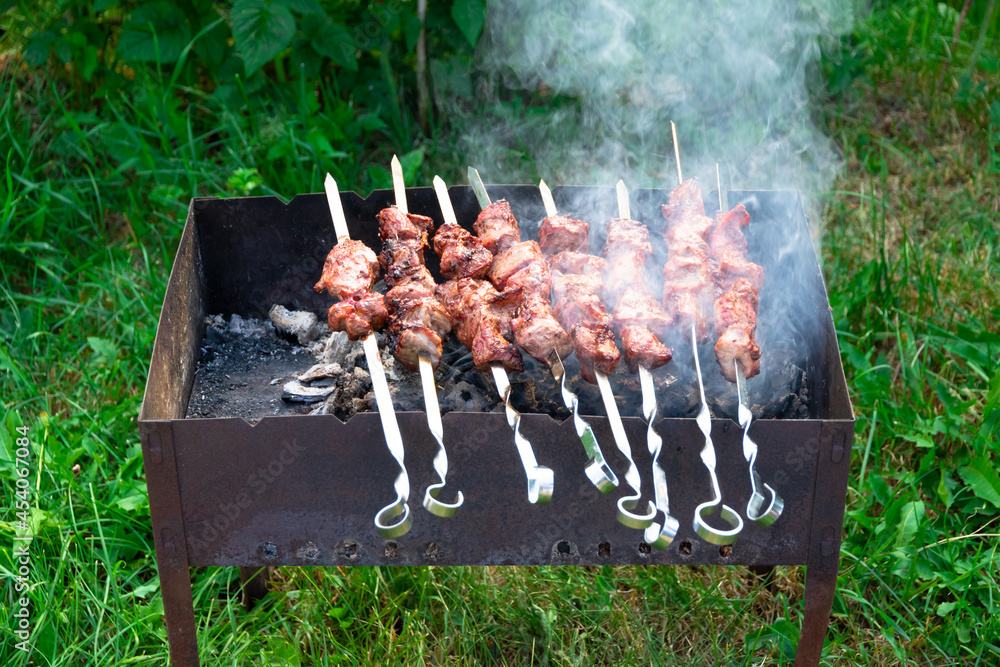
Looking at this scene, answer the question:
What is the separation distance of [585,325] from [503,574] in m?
1.10

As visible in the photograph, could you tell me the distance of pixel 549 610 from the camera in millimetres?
2840

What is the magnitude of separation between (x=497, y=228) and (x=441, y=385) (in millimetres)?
587

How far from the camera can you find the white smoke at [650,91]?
4.34 meters

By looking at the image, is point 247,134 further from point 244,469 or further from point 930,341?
point 930,341

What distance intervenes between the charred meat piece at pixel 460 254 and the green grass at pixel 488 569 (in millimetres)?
1056

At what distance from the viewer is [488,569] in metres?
3.00

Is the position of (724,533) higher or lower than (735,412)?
higher

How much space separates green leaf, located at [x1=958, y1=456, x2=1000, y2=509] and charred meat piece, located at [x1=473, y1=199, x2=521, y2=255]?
1.85m

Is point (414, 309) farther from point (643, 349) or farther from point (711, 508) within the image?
point (711, 508)

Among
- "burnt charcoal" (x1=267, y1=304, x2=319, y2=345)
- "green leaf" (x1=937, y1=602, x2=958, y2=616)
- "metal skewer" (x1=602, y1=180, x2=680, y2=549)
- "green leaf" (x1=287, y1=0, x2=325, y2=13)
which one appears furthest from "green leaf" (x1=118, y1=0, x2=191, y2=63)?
"green leaf" (x1=937, y1=602, x2=958, y2=616)

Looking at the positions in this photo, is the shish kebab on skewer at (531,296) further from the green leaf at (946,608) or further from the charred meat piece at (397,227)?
the green leaf at (946,608)

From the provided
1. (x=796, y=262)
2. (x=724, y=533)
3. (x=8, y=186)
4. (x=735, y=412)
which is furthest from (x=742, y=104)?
(x=8, y=186)

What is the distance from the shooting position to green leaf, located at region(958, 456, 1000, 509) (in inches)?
118

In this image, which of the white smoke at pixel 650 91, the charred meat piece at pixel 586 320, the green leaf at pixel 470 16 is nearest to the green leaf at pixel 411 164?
the white smoke at pixel 650 91
